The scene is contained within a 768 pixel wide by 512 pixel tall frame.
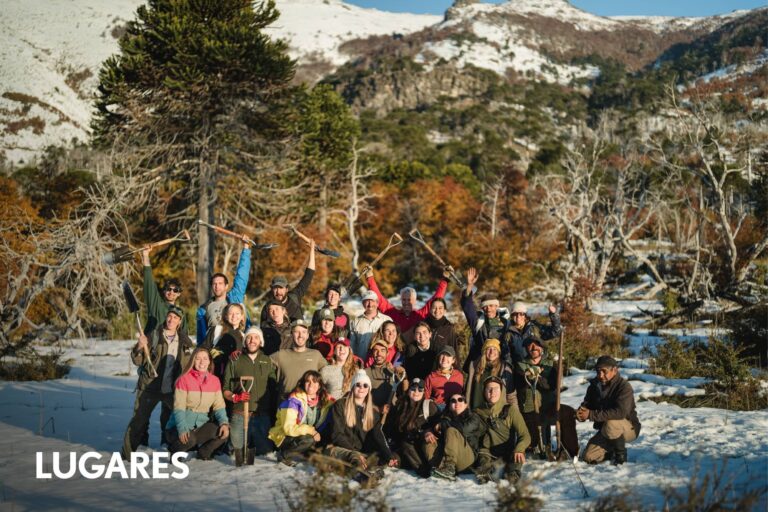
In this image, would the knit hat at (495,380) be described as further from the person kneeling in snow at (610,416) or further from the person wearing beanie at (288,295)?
the person wearing beanie at (288,295)

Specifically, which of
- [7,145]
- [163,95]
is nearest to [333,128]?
[163,95]

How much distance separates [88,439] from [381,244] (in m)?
27.9

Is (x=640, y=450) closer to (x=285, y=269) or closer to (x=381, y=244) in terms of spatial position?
(x=285, y=269)

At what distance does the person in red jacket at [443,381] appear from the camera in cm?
611

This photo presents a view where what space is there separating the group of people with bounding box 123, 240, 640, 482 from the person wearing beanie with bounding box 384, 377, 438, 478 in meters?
0.01

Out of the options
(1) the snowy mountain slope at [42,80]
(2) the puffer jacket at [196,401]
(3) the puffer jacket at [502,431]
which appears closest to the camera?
(3) the puffer jacket at [502,431]

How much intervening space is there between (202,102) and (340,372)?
51.4 ft

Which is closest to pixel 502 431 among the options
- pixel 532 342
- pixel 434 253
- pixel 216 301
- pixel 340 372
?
pixel 532 342

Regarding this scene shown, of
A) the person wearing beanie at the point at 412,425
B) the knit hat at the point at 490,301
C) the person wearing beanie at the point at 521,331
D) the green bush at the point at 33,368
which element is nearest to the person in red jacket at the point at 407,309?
the knit hat at the point at 490,301

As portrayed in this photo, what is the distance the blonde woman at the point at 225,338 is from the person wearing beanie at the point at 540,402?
283cm

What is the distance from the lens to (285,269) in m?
27.7

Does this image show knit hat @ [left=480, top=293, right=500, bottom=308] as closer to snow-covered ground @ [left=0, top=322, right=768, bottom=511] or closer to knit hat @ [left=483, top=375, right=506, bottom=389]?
knit hat @ [left=483, top=375, right=506, bottom=389]

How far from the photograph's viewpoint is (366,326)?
7.30 meters

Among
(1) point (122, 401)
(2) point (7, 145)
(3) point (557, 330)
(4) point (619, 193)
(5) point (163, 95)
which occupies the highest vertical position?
(2) point (7, 145)
